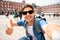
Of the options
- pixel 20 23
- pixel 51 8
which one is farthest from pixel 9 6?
pixel 51 8

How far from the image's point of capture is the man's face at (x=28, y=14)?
5.17 feet

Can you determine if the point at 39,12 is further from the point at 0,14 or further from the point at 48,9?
the point at 0,14

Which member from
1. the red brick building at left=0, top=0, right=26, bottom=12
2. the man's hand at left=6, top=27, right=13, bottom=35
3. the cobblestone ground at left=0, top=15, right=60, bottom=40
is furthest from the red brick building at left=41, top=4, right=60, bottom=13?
the man's hand at left=6, top=27, right=13, bottom=35

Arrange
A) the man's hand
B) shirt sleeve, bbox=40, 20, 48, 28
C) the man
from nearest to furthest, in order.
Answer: shirt sleeve, bbox=40, 20, 48, 28 → the man → the man's hand

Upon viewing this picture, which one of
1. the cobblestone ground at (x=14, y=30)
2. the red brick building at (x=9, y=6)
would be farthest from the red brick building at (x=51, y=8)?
the red brick building at (x=9, y=6)

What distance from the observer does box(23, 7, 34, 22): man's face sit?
62.1 inches

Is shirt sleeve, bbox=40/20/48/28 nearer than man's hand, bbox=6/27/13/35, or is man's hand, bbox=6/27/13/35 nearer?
shirt sleeve, bbox=40/20/48/28

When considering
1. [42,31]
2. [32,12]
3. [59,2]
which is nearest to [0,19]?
[32,12]

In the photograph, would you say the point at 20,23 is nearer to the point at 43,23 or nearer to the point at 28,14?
the point at 28,14

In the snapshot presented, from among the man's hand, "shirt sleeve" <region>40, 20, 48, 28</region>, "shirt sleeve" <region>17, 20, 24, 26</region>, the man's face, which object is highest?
the man's face

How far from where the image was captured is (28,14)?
1582mm

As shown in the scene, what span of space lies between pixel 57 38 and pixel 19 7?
66 centimetres

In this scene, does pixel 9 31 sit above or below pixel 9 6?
below

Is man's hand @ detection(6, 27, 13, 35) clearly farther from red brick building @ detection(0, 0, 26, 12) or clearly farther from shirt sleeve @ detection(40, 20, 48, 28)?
shirt sleeve @ detection(40, 20, 48, 28)
